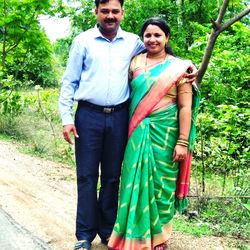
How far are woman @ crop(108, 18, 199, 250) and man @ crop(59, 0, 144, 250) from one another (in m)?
0.11

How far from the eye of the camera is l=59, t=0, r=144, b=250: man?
114 inches

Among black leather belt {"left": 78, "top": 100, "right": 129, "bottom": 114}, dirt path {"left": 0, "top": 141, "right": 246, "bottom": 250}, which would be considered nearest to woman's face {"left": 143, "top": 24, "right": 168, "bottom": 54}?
black leather belt {"left": 78, "top": 100, "right": 129, "bottom": 114}

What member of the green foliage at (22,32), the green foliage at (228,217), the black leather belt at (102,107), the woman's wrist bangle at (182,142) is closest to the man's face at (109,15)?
the black leather belt at (102,107)

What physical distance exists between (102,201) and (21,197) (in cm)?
144

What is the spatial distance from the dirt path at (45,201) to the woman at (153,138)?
501 mm

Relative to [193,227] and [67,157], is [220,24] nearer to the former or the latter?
[193,227]

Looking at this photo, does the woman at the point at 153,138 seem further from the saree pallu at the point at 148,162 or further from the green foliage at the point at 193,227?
the green foliage at the point at 193,227

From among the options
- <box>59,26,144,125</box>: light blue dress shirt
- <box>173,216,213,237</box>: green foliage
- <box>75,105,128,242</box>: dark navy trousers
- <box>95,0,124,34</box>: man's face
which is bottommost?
<box>173,216,213,237</box>: green foliage

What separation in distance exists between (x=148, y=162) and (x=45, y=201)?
177cm

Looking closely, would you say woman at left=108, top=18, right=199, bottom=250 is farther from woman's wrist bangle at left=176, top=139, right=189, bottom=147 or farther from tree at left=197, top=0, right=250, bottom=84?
tree at left=197, top=0, right=250, bottom=84

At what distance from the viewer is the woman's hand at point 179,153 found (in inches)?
113

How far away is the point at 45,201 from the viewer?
426 cm

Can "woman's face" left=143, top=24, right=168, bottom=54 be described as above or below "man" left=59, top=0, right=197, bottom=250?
above

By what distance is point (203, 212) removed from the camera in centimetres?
417
